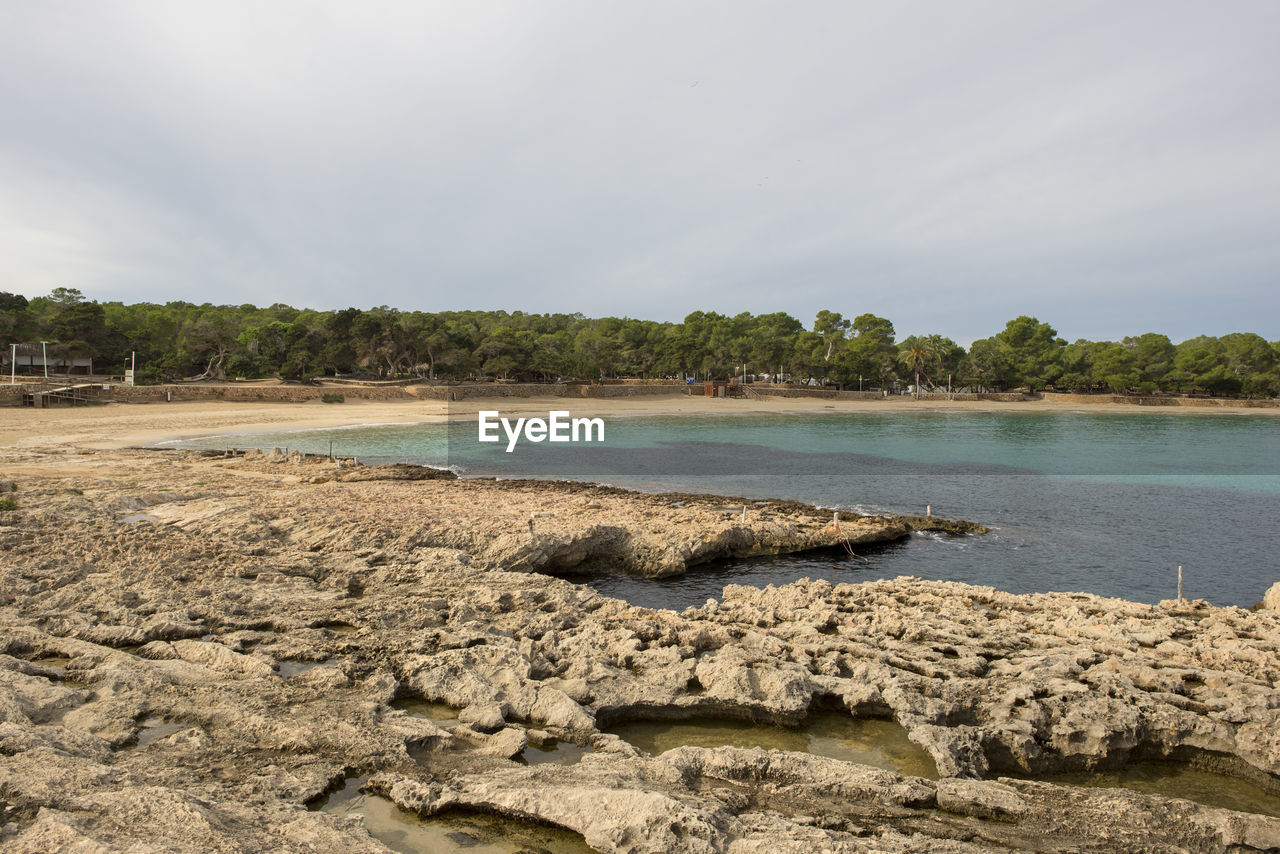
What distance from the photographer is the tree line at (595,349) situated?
64125 millimetres

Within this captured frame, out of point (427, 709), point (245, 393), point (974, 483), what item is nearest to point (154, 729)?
point (427, 709)

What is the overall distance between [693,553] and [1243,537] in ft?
63.3

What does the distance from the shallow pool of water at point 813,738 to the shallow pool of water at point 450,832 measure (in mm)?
2140

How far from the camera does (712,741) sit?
7.98 m

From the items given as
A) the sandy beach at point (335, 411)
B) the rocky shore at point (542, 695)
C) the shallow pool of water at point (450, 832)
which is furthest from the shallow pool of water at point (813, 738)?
the sandy beach at point (335, 411)

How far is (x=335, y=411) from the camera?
2202 inches

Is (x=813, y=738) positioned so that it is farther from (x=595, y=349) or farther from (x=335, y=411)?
(x=595, y=349)

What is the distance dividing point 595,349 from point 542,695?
9046 centimetres

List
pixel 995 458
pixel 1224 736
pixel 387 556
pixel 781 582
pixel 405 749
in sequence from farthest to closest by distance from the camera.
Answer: pixel 995 458 < pixel 781 582 < pixel 387 556 < pixel 1224 736 < pixel 405 749

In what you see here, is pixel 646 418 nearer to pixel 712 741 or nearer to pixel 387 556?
pixel 387 556

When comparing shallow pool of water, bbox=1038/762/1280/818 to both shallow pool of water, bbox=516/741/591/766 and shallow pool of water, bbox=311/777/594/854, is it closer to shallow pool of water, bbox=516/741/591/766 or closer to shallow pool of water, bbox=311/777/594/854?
shallow pool of water, bbox=516/741/591/766

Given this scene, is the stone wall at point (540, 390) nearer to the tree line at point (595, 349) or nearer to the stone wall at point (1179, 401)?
the tree line at point (595, 349)

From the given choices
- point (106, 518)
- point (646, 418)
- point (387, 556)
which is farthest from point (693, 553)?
point (646, 418)

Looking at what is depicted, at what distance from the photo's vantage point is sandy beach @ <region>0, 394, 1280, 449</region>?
35625 millimetres
